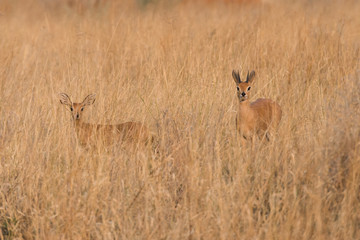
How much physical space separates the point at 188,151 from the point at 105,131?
3.56 ft

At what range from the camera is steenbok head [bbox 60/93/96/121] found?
4.96m

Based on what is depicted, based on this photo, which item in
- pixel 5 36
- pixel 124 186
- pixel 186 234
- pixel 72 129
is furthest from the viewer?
pixel 5 36

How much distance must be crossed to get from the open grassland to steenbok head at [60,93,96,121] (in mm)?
120

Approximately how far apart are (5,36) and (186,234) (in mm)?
5890

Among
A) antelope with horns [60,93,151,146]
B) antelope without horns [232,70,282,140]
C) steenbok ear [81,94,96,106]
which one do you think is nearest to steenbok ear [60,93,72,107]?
antelope with horns [60,93,151,146]

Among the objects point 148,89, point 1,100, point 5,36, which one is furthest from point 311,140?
point 5,36

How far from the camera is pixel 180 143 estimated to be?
155 inches

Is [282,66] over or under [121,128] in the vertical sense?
over

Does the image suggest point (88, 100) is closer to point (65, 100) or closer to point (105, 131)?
point (65, 100)

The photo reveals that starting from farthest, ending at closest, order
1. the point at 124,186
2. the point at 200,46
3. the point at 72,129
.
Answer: the point at 200,46, the point at 72,129, the point at 124,186

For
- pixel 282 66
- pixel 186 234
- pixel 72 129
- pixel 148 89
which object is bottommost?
pixel 186 234

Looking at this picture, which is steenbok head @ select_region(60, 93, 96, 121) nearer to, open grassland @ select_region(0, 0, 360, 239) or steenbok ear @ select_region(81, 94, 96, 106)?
steenbok ear @ select_region(81, 94, 96, 106)

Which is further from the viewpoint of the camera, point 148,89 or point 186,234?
point 148,89

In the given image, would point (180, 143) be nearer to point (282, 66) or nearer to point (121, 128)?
point (121, 128)
